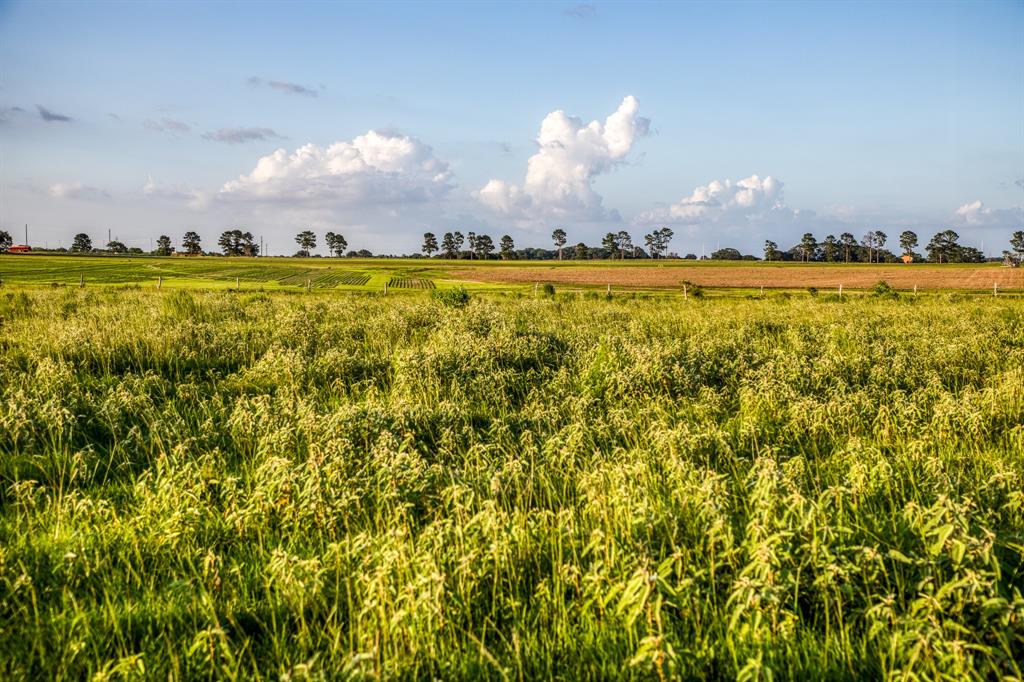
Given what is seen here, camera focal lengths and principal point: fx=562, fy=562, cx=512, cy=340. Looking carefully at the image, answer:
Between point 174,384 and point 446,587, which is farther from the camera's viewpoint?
point 174,384

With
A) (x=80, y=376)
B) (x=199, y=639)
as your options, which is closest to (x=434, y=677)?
(x=199, y=639)

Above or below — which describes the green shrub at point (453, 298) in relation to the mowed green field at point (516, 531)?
above

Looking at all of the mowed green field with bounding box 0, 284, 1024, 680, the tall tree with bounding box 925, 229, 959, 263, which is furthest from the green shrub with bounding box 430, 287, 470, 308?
the tall tree with bounding box 925, 229, 959, 263

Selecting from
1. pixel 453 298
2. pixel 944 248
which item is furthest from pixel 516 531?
pixel 944 248

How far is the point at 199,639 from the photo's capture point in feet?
12.2

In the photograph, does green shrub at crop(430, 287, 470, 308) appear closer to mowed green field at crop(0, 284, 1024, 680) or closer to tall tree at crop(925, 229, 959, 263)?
mowed green field at crop(0, 284, 1024, 680)

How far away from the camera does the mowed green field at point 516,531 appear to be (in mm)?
3781

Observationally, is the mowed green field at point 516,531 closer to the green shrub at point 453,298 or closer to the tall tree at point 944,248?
the green shrub at point 453,298

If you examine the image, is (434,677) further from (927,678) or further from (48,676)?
(927,678)

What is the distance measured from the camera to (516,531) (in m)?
4.93

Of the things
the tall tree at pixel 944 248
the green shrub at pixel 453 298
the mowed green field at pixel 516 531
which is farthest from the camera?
the tall tree at pixel 944 248

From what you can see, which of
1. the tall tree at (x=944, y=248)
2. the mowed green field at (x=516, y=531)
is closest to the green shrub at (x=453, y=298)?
the mowed green field at (x=516, y=531)

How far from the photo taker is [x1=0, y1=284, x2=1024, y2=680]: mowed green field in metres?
3.78

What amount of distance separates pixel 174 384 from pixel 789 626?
1210 cm
